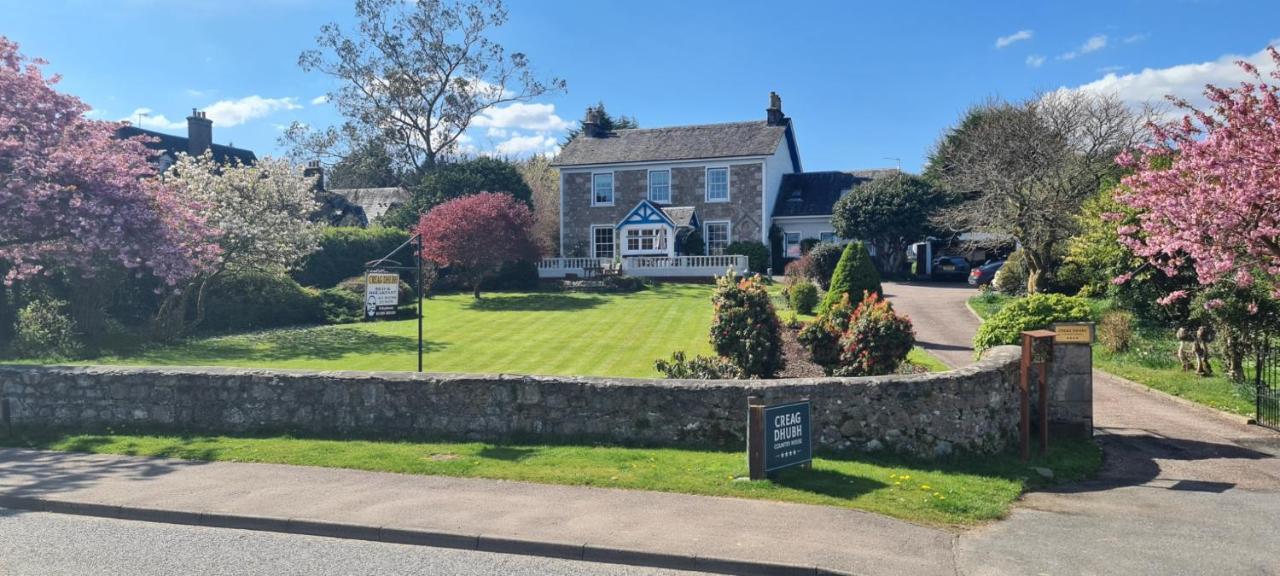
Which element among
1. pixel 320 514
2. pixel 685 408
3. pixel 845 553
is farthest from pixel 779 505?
pixel 320 514

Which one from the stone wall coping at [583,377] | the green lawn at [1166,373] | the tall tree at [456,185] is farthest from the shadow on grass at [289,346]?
the tall tree at [456,185]

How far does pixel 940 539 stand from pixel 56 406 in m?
12.5

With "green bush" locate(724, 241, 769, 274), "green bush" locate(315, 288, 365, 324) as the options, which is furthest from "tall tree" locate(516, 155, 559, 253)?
"green bush" locate(315, 288, 365, 324)

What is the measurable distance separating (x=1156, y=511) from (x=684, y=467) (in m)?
4.82

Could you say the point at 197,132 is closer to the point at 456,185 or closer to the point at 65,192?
the point at 456,185

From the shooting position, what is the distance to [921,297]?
3091 cm

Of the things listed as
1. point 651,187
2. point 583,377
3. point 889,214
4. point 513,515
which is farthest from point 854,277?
point 651,187

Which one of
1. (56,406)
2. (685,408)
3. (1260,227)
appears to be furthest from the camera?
(56,406)

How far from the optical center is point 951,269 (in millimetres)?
38344

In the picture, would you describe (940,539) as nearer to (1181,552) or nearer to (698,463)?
(1181,552)

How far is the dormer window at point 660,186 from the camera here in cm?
4497

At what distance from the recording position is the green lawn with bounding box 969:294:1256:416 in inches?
568

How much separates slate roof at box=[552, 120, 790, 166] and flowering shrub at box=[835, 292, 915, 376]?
97.8 ft

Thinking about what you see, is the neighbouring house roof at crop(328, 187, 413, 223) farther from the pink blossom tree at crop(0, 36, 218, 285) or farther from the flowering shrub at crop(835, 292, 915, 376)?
the flowering shrub at crop(835, 292, 915, 376)
